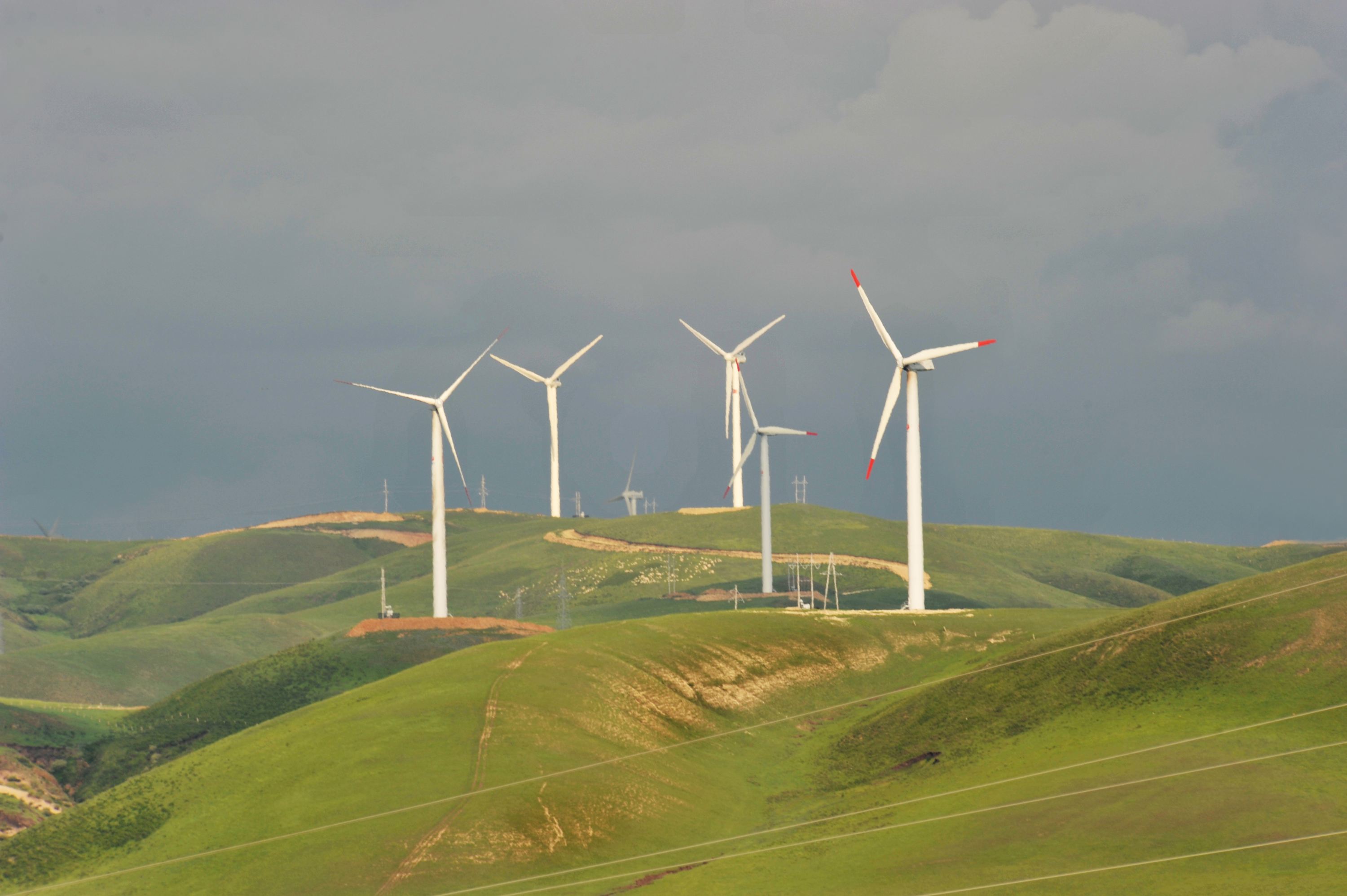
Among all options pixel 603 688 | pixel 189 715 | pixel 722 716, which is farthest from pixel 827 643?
pixel 189 715

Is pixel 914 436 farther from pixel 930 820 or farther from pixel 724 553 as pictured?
pixel 724 553

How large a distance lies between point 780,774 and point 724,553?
380 feet

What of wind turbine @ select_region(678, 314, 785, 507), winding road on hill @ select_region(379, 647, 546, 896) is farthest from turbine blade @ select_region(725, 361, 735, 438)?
winding road on hill @ select_region(379, 647, 546, 896)

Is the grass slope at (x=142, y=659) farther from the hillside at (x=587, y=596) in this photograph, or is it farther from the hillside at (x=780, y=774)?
the hillside at (x=780, y=774)

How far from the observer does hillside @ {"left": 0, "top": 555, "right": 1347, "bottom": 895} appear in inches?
1703

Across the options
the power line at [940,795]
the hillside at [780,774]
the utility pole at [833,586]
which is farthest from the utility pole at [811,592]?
the power line at [940,795]

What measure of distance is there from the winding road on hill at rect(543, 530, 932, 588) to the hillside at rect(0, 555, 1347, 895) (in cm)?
8819

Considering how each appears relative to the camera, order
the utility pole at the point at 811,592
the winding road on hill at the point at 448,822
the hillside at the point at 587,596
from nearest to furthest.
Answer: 1. the winding road on hill at the point at 448,822
2. the utility pole at the point at 811,592
3. the hillside at the point at 587,596

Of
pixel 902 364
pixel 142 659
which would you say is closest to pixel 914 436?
pixel 902 364

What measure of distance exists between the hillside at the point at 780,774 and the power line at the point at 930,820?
0.65ft

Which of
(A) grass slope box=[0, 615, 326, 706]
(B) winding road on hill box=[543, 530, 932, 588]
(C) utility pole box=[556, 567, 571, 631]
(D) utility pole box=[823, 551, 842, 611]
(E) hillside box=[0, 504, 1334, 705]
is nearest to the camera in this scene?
(D) utility pole box=[823, 551, 842, 611]

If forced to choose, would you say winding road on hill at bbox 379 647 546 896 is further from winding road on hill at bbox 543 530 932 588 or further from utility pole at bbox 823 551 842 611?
winding road on hill at bbox 543 530 932 588

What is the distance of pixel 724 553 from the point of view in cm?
18138

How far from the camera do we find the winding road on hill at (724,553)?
555 ft
